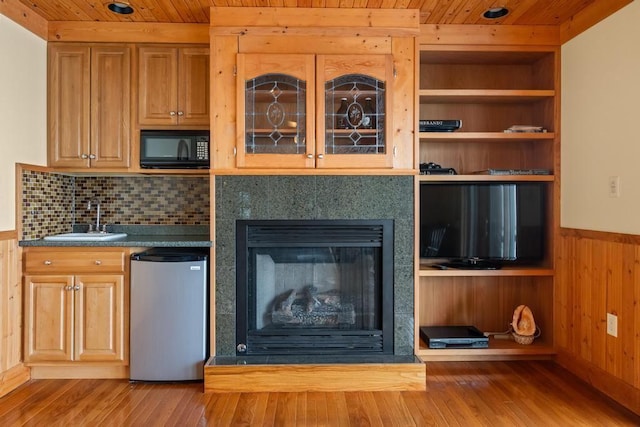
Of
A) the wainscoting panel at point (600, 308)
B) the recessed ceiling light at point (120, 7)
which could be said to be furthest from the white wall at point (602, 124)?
the recessed ceiling light at point (120, 7)

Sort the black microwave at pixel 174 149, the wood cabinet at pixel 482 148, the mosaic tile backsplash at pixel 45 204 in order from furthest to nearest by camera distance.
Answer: the wood cabinet at pixel 482 148 < the black microwave at pixel 174 149 < the mosaic tile backsplash at pixel 45 204

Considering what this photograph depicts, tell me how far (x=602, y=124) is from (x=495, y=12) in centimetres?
99

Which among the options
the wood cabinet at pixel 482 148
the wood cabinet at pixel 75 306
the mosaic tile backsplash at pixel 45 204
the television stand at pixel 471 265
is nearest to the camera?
the wood cabinet at pixel 75 306

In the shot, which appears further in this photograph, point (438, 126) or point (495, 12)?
point (438, 126)

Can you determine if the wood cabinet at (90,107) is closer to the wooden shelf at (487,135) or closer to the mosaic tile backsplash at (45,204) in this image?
the mosaic tile backsplash at (45,204)

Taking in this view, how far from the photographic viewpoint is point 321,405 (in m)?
2.41

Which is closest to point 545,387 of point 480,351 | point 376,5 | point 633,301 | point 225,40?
point 480,351

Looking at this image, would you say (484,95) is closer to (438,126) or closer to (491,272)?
(438,126)

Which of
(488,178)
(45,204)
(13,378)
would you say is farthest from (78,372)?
(488,178)

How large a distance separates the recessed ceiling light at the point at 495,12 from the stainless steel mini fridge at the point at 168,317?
98.7 inches

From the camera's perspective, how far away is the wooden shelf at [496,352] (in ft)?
9.74

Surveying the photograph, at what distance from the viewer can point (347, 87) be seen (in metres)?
2.75

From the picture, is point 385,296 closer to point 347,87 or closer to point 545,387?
point 545,387

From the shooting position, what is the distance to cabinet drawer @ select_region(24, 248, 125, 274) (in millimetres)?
2707
